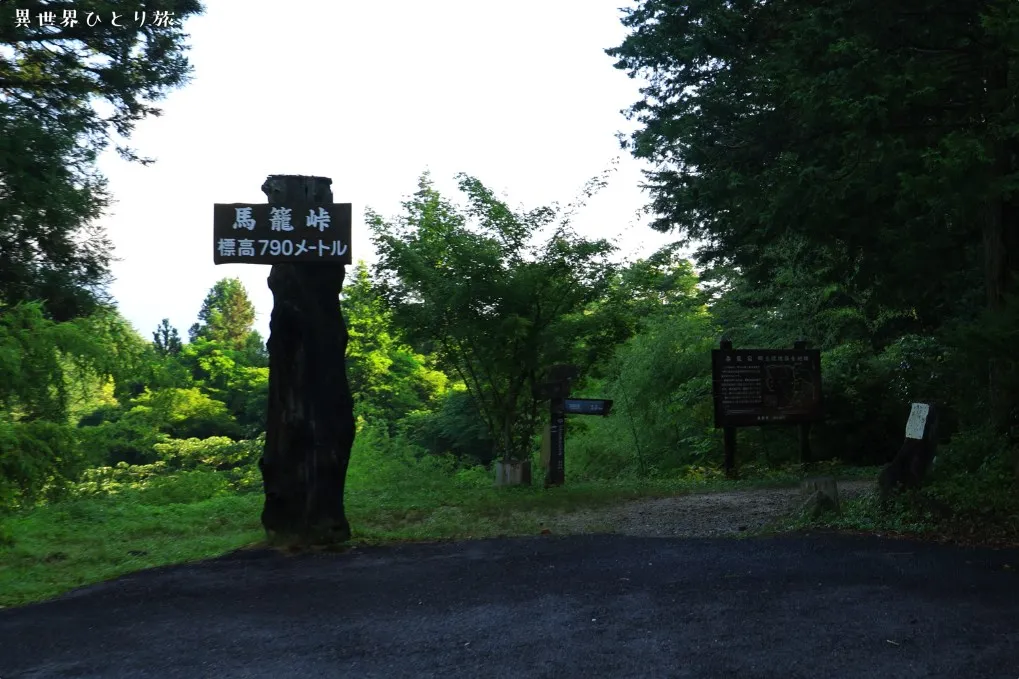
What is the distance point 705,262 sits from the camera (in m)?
16.9

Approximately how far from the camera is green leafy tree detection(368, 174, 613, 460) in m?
13.2

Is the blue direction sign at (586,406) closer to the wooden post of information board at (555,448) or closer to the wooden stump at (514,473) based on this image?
the wooden post of information board at (555,448)

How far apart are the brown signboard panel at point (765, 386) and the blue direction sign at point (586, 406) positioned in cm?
184

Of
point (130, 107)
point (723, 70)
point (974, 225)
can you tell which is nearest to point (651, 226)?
point (723, 70)

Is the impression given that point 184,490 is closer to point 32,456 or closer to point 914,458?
point 32,456

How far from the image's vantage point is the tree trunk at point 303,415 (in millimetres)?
8516

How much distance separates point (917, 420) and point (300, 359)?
607 centimetres

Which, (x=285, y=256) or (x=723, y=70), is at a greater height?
(x=723, y=70)

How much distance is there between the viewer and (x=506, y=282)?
13.2 meters

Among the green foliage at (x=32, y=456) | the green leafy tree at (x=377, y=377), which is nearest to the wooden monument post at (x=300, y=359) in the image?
the green foliage at (x=32, y=456)

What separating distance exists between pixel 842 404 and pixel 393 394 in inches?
808

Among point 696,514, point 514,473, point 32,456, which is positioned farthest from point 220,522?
point 696,514

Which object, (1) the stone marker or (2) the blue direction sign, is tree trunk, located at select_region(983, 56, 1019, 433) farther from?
(2) the blue direction sign

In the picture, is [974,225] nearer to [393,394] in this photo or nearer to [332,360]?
[332,360]
